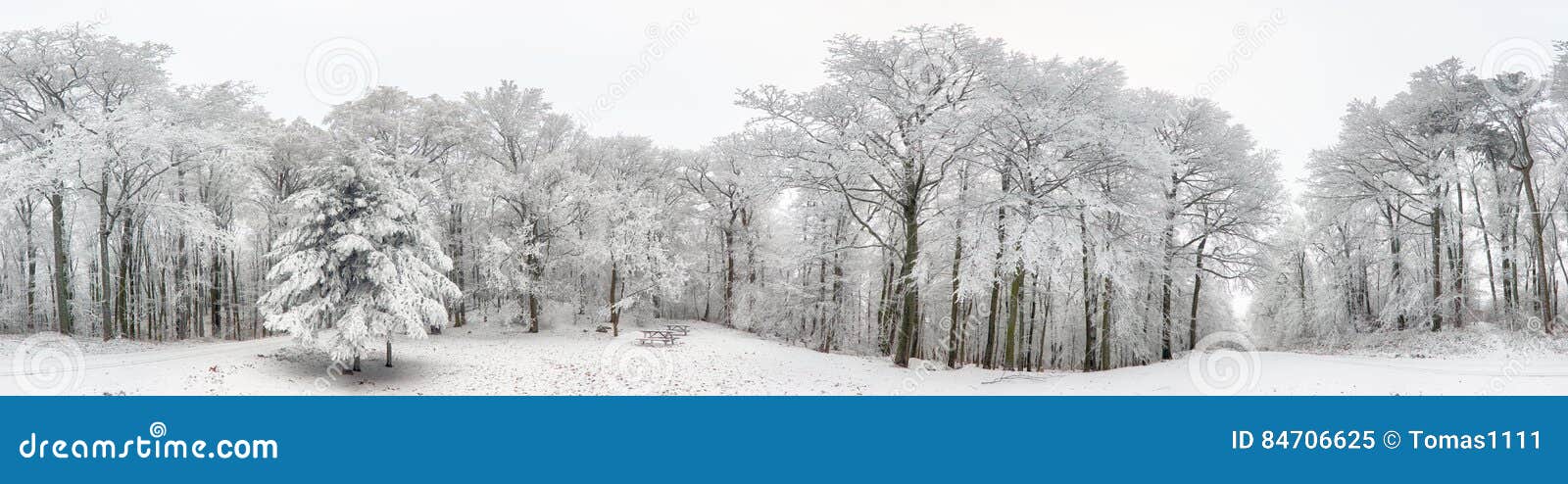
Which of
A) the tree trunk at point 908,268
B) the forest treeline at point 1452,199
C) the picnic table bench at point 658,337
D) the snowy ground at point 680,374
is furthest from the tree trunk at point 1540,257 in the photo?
the picnic table bench at point 658,337

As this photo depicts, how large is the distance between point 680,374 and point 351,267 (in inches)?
317

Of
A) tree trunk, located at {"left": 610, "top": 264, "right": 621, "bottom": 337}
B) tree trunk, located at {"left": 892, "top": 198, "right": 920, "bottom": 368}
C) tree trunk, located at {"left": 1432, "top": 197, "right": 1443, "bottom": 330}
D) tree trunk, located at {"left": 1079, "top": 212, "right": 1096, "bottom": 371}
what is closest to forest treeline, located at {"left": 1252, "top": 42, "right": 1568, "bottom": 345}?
tree trunk, located at {"left": 1432, "top": 197, "right": 1443, "bottom": 330}

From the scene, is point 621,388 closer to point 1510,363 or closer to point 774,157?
point 774,157

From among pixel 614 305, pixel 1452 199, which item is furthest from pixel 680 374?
pixel 1452 199

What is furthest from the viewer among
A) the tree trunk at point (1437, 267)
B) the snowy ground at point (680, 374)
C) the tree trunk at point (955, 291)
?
the tree trunk at point (1437, 267)

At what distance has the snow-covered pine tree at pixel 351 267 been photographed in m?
15.5

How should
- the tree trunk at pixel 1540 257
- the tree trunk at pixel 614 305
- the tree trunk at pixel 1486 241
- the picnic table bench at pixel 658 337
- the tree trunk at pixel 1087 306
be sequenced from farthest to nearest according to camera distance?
the tree trunk at pixel 614 305 < the picnic table bench at pixel 658 337 < the tree trunk at pixel 1486 241 < the tree trunk at pixel 1540 257 < the tree trunk at pixel 1087 306

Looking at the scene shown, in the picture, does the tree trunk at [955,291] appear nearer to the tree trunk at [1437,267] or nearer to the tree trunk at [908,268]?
the tree trunk at [908,268]

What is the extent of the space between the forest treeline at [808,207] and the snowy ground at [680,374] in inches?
52.7

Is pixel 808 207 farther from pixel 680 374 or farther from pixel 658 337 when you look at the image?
pixel 658 337

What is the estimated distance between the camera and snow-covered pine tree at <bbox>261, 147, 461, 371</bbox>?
610 inches

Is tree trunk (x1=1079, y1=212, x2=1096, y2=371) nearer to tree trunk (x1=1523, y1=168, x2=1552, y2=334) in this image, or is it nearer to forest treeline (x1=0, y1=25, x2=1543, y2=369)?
forest treeline (x1=0, y1=25, x2=1543, y2=369)

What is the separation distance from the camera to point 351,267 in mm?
16281

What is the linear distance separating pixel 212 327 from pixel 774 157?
24.6m
